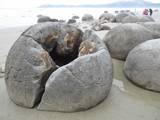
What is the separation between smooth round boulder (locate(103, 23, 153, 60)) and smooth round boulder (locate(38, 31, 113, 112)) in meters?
1.43

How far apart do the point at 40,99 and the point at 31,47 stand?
0.68 metres

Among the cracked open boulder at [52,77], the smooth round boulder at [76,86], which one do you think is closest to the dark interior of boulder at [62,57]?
the cracked open boulder at [52,77]

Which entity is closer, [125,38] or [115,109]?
[115,109]

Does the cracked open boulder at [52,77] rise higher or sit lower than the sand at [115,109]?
higher

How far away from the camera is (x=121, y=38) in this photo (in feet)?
14.9

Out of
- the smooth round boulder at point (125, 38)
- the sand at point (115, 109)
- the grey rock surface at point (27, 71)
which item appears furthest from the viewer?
the smooth round boulder at point (125, 38)

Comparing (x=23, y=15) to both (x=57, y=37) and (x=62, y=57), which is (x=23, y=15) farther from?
(x=57, y=37)

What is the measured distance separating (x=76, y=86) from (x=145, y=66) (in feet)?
3.90

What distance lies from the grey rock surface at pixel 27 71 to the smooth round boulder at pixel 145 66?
1.23 meters

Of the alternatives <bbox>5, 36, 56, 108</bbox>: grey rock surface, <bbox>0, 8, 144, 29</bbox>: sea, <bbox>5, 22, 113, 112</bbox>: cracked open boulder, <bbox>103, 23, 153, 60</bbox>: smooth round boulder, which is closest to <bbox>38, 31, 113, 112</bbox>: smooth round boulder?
<bbox>5, 22, 113, 112</bbox>: cracked open boulder

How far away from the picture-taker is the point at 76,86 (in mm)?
2969

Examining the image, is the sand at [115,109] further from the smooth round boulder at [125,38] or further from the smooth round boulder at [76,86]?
the smooth round boulder at [125,38]

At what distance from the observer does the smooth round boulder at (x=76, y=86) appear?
9.73 feet

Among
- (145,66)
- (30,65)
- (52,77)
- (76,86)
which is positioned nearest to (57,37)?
(30,65)
